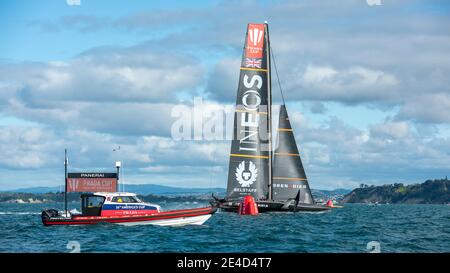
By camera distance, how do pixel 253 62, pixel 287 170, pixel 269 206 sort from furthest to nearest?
1. pixel 287 170
2. pixel 253 62
3. pixel 269 206

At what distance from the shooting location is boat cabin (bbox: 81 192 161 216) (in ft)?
133

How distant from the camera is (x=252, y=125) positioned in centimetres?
6112

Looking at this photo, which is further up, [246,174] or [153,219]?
[246,174]

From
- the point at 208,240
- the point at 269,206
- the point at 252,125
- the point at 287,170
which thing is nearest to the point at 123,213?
the point at 208,240

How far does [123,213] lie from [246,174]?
936 inches

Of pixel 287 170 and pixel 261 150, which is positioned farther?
pixel 287 170

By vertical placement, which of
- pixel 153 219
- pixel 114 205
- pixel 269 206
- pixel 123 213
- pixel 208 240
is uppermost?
pixel 114 205

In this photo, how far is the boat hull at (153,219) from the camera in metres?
40.2

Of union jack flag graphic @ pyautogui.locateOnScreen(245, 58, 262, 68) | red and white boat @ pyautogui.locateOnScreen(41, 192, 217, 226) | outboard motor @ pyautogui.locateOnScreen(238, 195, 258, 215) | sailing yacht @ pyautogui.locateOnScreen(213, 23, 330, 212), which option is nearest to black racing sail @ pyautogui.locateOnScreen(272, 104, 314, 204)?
sailing yacht @ pyautogui.locateOnScreen(213, 23, 330, 212)

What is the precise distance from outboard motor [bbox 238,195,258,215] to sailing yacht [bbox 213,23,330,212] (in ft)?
5.77

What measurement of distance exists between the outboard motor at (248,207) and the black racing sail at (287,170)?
6.23 meters

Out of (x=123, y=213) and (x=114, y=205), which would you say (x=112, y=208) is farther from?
(x=123, y=213)

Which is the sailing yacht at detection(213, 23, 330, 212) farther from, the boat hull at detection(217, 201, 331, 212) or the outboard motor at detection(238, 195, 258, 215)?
the outboard motor at detection(238, 195, 258, 215)
